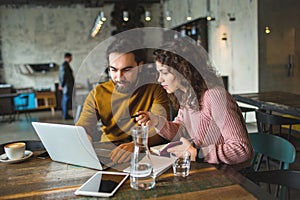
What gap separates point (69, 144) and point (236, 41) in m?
5.68

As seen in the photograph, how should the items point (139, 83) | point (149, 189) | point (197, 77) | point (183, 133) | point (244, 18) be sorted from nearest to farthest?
1. point (149, 189)
2. point (197, 77)
3. point (183, 133)
4. point (139, 83)
5. point (244, 18)

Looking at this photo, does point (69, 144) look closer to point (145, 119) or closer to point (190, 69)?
point (145, 119)

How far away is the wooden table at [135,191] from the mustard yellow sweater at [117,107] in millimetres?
707

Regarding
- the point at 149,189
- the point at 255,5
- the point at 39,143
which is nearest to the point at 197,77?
the point at 149,189

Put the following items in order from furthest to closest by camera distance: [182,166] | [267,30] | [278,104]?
[267,30] → [278,104] → [182,166]

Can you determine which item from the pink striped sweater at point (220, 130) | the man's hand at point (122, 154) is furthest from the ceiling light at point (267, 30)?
the man's hand at point (122, 154)

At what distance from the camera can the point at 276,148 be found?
178cm

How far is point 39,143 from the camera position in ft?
6.34

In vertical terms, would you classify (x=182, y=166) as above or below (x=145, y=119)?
below

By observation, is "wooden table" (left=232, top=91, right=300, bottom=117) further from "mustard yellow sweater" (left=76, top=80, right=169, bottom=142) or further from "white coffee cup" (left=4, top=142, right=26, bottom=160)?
"white coffee cup" (left=4, top=142, right=26, bottom=160)

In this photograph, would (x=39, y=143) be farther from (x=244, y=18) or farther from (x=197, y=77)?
(x=244, y=18)

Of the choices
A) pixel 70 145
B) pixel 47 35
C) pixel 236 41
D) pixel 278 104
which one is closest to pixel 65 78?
pixel 47 35

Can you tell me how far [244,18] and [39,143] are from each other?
17.2 ft

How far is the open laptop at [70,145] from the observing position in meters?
1.32
